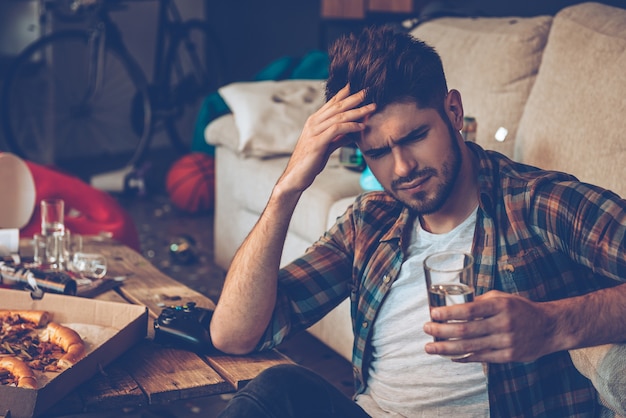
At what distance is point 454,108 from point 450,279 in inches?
21.8

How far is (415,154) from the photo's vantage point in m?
1.55

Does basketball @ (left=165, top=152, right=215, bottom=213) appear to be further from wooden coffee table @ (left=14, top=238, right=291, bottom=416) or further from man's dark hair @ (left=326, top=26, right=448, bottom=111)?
man's dark hair @ (left=326, top=26, right=448, bottom=111)

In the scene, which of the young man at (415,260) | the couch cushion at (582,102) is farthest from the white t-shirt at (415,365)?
the couch cushion at (582,102)

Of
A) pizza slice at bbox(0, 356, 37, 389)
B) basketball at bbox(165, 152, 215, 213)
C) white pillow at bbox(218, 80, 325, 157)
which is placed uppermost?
pizza slice at bbox(0, 356, 37, 389)

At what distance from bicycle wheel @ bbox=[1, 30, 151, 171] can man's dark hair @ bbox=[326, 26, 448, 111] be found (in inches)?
150

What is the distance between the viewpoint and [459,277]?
1.15 metres

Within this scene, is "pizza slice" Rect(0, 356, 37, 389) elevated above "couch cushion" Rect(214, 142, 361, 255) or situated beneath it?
elevated above

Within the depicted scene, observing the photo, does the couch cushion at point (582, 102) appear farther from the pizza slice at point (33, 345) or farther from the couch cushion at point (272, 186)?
the pizza slice at point (33, 345)

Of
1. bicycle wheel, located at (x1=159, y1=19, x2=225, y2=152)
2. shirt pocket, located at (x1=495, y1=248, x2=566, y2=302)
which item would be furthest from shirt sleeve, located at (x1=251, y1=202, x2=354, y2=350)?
bicycle wheel, located at (x1=159, y1=19, x2=225, y2=152)

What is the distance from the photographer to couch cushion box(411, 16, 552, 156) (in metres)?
2.70

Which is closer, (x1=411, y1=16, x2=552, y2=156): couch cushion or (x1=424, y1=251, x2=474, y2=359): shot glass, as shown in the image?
(x1=424, y1=251, x2=474, y2=359): shot glass

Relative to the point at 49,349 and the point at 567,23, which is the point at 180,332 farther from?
the point at 567,23

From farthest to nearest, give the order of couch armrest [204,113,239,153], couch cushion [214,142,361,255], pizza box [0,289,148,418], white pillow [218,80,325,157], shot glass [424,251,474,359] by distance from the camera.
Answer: couch armrest [204,113,239,153] → white pillow [218,80,325,157] → couch cushion [214,142,361,255] → pizza box [0,289,148,418] → shot glass [424,251,474,359]

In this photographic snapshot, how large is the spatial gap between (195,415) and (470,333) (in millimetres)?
1405
